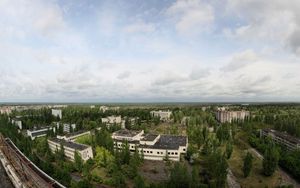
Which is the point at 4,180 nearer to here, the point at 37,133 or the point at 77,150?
the point at 77,150

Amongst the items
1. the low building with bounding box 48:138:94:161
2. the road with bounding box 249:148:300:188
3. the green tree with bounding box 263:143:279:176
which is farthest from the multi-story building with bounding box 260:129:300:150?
the low building with bounding box 48:138:94:161

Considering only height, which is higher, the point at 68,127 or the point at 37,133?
the point at 68,127

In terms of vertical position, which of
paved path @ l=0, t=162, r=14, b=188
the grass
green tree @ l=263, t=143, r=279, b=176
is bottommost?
paved path @ l=0, t=162, r=14, b=188

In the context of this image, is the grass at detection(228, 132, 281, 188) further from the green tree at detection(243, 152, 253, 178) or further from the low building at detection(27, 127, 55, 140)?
the low building at detection(27, 127, 55, 140)

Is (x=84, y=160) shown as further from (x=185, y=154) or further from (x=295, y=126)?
(x=295, y=126)

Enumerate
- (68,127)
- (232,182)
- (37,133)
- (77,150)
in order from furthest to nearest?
(68,127)
(37,133)
(77,150)
(232,182)

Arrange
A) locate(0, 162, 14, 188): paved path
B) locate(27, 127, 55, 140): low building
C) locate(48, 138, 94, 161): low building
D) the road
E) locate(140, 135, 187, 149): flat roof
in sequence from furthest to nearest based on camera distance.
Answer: locate(27, 127, 55, 140): low building
locate(140, 135, 187, 149): flat roof
locate(48, 138, 94, 161): low building
the road
locate(0, 162, 14, 188): paved path

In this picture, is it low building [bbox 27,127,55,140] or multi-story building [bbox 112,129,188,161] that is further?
low building [bbox 27,127,55,140]

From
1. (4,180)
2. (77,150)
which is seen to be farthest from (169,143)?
(4,180)

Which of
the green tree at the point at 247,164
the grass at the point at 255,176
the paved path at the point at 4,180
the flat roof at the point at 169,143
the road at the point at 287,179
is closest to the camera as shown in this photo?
the paved path at the point at 4,180

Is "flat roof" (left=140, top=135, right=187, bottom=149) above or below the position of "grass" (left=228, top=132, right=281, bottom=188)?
above

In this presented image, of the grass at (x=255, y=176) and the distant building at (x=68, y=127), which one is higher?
the distant building at (x=68, y=127)

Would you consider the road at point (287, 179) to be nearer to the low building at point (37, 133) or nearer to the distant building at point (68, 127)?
the low building at point (37, 133)

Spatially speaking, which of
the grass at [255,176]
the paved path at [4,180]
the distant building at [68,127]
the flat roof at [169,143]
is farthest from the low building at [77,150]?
the distant building at [68,127]
